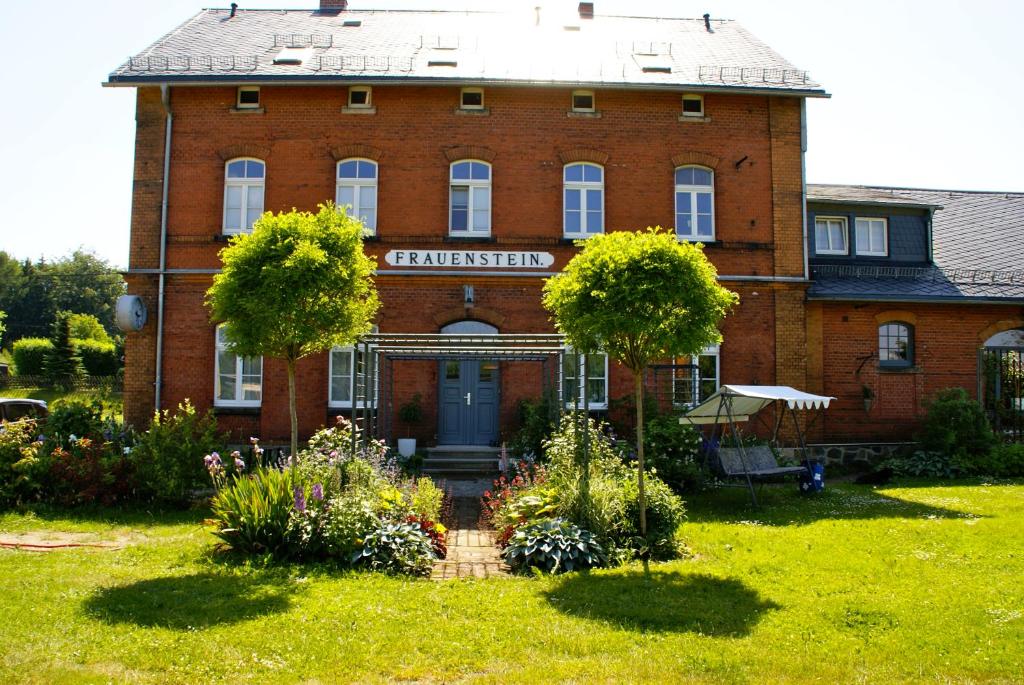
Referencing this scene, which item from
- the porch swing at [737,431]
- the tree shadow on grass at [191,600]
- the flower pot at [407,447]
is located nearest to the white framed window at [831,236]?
the porch swing at [737,431]

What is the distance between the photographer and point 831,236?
18516mm

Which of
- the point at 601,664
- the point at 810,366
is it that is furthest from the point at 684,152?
the point at 601,664

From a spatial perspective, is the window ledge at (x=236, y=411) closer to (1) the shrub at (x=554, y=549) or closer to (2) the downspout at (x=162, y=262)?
(2) the downspout at (x=162, y=262)

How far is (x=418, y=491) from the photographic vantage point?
964 centimetres

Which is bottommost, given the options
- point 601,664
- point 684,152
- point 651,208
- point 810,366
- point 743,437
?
point 601,664

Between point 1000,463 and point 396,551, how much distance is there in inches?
499

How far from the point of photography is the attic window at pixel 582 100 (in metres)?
16.9

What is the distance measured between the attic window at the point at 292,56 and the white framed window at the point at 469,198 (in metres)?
3.98

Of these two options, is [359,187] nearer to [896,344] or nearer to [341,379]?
[341,379]

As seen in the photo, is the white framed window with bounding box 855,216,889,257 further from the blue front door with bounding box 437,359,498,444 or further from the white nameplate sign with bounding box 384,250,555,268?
the blue front door with bounding box 437,359,498,444

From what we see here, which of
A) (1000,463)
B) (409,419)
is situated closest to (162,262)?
(409,419)

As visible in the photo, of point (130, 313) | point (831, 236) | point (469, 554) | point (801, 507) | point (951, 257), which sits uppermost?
point (831, 236)

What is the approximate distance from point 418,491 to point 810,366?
34.4ft

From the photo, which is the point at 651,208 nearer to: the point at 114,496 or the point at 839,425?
the point at 839,425
